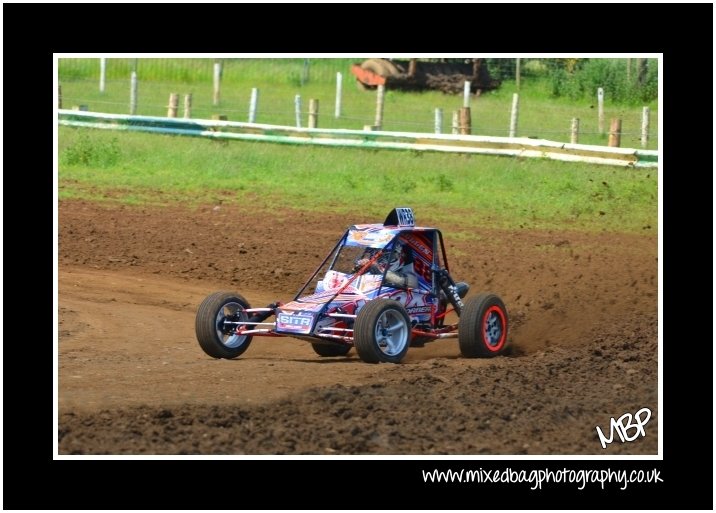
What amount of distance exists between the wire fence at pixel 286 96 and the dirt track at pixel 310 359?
784 centimetres

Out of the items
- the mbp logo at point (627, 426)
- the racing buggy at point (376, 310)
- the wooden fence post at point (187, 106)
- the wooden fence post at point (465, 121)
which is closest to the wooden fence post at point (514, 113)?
the wooden fence post at point (465, 121)

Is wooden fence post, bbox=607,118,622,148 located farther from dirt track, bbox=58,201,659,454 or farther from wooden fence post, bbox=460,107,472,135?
dirt track, bbox=58,201,659,454

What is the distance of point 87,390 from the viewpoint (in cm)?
1027

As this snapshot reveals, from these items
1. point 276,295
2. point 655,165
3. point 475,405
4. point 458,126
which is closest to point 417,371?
point 475,405

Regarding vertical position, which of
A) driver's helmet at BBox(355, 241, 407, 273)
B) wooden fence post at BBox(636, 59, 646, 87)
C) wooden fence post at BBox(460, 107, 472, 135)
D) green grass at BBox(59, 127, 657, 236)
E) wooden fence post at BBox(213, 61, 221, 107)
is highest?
wooden fence post at BBox(213, 61, 221, 107)

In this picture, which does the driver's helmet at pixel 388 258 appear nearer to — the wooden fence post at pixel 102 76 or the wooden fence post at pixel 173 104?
the wooden fence post at pixel 173 104

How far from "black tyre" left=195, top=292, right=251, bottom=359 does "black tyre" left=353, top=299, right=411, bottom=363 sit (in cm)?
148

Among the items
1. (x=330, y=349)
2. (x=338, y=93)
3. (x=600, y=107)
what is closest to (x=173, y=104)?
(x=338, y=93)

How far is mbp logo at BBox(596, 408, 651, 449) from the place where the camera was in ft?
29.2

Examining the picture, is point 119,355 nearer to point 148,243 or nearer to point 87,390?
point 87,390

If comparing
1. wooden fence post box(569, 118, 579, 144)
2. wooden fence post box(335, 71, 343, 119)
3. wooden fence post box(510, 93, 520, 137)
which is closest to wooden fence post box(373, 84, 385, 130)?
wooden fence post box(335, 71, 343, 119)

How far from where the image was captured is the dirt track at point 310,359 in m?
8.95

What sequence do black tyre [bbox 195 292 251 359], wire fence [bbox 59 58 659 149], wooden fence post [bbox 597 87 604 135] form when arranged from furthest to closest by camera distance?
wire fence [bbox 59 58 659 149]
wooden fence post [bbox 597 87 604 135]
black tyre [bbox 195 292 251 359]

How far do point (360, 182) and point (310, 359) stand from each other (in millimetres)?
10306
